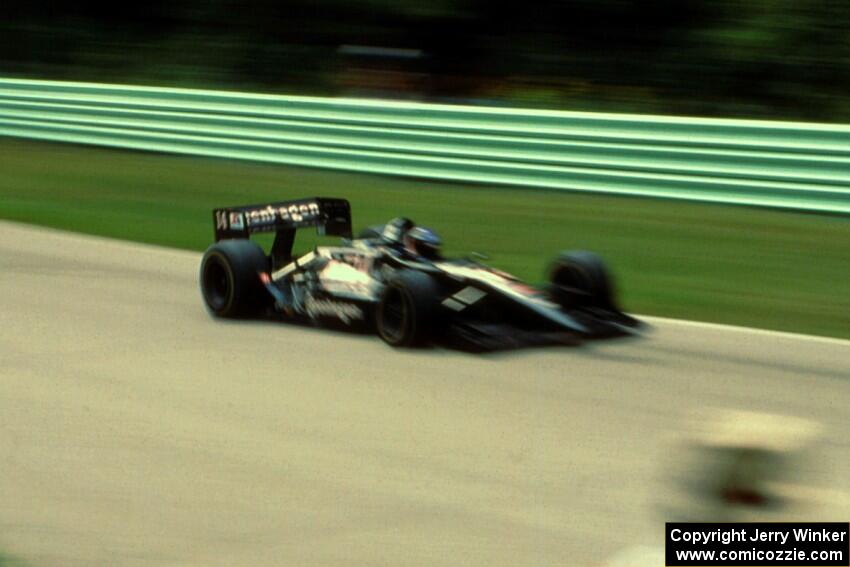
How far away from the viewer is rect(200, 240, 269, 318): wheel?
358 inches

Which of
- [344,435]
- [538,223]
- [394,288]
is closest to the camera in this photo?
[344,435]

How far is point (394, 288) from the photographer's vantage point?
814 cm

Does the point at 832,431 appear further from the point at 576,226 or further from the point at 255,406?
the point at 576,226

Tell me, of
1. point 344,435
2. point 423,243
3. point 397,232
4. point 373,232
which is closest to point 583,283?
point 423,243

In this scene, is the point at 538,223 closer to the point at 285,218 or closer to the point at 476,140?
the point at 476,140

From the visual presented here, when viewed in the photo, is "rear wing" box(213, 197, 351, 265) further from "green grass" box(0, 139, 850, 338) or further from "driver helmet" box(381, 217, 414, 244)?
"green grass" box(0, 139, 850, 338)

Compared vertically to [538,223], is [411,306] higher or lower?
lower

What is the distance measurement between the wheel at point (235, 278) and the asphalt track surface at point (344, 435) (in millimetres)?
132

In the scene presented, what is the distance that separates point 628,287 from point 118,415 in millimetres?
4801

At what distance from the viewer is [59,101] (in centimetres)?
1970

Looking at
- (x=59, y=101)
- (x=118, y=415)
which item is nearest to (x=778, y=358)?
(x=118, y=415)

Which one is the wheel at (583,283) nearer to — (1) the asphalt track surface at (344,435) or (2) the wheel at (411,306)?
(1) the asphalt track surface at (344,435)

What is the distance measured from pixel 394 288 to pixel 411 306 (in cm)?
20

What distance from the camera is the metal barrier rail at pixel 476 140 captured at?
1314 cm
